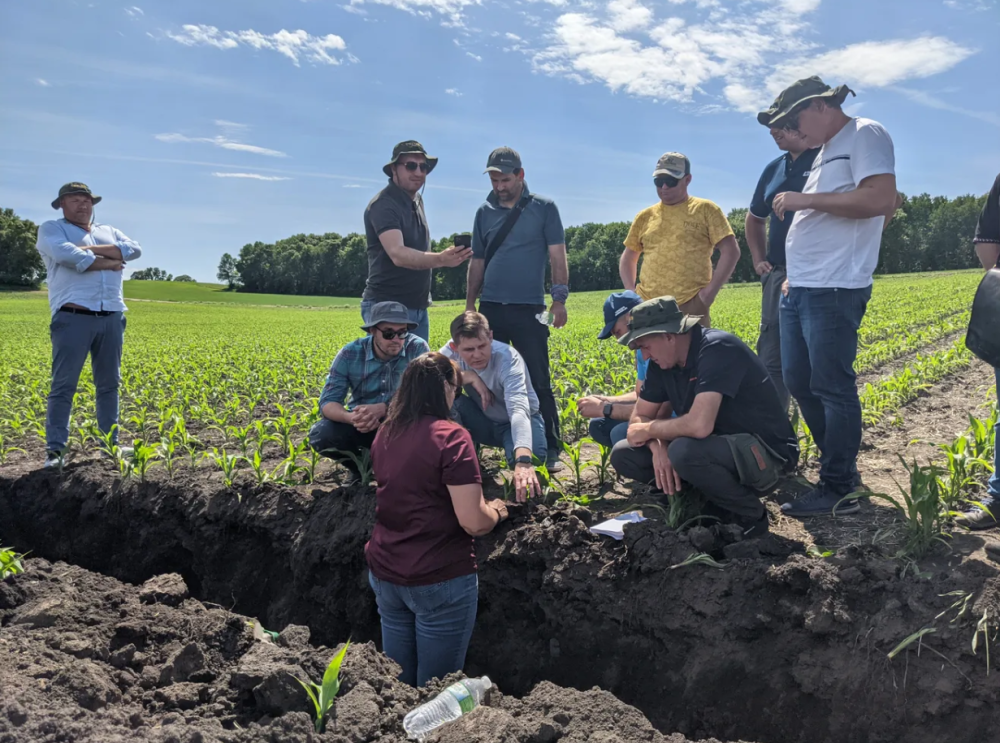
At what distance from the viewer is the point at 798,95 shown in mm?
3916

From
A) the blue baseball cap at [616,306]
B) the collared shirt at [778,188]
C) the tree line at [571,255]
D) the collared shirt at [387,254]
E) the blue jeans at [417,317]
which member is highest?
the tree line at [571,255]

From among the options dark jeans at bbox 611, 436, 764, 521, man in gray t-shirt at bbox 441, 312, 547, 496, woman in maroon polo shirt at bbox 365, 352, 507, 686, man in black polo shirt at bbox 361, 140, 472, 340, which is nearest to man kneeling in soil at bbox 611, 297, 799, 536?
dark jeans at bbox 611, 436, 764, 521

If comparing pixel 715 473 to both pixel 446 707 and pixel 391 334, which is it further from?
pixel 391 334

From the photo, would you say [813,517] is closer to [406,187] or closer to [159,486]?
[406,187]

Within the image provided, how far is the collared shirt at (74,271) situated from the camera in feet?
16.8

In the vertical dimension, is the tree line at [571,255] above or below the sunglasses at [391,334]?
above

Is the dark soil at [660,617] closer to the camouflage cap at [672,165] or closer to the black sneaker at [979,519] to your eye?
the black sneaker at [979,519]

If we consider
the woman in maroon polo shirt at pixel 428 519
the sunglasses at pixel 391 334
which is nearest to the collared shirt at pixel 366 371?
the sunglasses at pixel 391 334

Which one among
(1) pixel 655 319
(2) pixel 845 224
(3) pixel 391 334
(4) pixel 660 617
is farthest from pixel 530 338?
(4) pixel 660 617

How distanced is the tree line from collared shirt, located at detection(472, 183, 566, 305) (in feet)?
182

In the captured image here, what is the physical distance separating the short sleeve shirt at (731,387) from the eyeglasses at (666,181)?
1.63 meters

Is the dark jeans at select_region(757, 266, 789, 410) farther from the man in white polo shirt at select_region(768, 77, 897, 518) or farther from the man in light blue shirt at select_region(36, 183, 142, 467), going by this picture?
the man in light blue shirt at select_region(36, 183, 142, 467)

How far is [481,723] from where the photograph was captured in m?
2.30

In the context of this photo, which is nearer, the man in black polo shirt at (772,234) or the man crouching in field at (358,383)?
the man in black polo shirt at (772,234)
